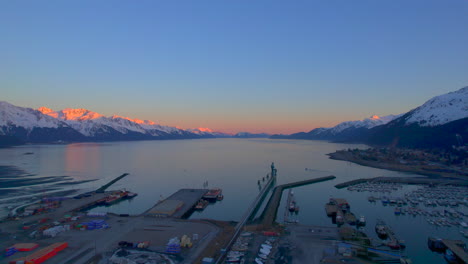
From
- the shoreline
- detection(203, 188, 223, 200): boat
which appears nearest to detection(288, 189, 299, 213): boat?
detection(203, 188, 223, 200): boat

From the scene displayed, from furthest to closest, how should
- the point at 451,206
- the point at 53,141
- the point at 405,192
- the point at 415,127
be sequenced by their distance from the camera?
1. the point at 53,141
2. the point at 415,127
3. the point at 405,192
4. the point at 451,206

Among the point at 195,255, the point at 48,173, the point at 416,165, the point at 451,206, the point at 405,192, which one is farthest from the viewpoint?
the point at 416,165

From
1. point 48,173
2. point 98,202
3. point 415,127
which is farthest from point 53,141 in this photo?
point 415,127

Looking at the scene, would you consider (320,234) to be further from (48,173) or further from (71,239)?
(48,173)

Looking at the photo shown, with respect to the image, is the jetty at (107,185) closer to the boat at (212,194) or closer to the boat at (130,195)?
the boat at (130,195)

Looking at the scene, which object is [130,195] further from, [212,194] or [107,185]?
[212,194]

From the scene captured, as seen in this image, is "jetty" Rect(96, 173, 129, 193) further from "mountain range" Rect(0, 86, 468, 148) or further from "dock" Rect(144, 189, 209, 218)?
"mountain range" Rect(0, 86, 468, 148)

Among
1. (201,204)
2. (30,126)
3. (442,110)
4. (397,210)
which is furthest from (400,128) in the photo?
(30,126)
